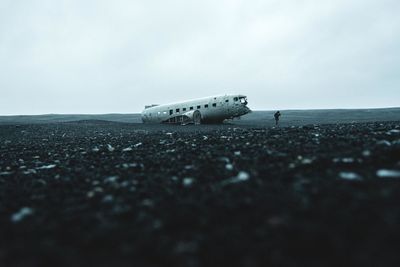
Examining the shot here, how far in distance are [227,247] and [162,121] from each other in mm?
49974

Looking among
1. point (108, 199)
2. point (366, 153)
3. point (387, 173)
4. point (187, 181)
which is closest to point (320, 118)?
point (366, 153)

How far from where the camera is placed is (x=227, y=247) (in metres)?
3.39

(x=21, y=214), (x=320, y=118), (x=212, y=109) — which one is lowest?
(x=320, y=118)

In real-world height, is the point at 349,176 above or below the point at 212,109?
below

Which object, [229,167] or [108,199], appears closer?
[108,199]

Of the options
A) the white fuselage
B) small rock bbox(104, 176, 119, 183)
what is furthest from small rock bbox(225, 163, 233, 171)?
the white fuselage

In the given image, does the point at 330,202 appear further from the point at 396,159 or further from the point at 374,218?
the point at 396,159

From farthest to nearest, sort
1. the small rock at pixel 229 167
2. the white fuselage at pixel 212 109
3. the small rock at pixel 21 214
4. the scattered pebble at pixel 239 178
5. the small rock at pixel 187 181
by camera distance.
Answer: the white fuselage at pixel 212 109, the small rock at pixel 229 167, the small rock at pixel 187 181, the scattered pebble at pixel 239 178, the small rock at pixel 21 214

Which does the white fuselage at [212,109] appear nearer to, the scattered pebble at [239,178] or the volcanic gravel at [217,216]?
the volcanic gravel at [217,216]

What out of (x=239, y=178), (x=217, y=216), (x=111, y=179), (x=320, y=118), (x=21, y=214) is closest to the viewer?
(x=217, y=216)

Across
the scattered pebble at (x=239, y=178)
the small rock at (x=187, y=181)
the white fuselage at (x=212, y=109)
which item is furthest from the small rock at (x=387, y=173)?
the white fuselage at (x=212, y=109)

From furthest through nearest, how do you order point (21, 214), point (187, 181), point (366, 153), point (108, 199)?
point (366, 153)
point (187, 181)
point (108, 199)
point (21, 214)

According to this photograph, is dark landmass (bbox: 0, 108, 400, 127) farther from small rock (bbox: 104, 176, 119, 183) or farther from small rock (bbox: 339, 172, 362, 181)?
small rock (bbox: 339, 172, 362, 181)

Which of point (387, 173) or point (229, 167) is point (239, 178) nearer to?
point (229, 167)
